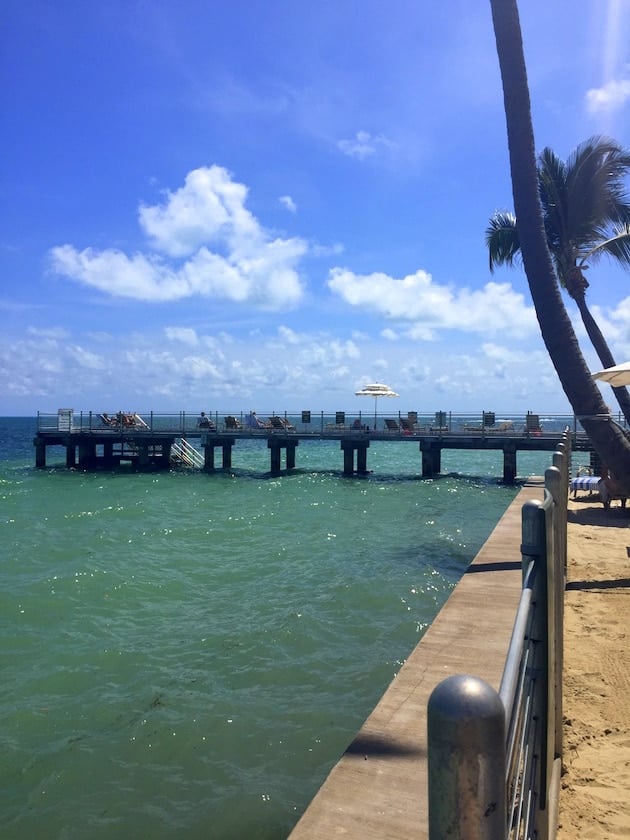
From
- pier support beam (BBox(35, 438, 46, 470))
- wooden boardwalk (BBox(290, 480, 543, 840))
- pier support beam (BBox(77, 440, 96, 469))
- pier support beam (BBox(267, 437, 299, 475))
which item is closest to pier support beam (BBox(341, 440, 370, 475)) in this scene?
pier support beam (BBox(267, 437, 299, 475))

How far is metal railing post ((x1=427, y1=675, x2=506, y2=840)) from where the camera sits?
1048mm

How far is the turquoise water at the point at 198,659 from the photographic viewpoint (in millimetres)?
5230

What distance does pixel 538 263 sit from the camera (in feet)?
30.8

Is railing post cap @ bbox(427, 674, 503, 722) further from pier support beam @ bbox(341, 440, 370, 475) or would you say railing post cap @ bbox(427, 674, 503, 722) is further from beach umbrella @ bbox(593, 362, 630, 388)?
pier support beam @ bbox(341, 440, 370, 475)

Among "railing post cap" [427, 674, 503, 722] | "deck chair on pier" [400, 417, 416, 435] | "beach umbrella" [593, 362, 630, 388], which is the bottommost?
"railing post cap" [427, 674, 503, 722]

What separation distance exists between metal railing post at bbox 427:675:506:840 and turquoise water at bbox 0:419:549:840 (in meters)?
4.22

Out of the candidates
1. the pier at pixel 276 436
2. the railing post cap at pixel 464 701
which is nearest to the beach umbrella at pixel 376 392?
the pier at pixel 276 436

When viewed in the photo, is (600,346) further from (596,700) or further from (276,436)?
(276,436)

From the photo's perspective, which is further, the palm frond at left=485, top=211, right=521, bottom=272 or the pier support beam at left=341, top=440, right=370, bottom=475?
the pier support beam at left=341, top=440, right=370, bottom=475

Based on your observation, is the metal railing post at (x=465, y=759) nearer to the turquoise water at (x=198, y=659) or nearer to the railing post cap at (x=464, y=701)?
the railing post cap at (x=464, y=701)

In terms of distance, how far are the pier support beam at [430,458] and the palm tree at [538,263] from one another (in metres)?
21.3

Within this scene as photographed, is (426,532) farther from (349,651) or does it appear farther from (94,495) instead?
(94,495)

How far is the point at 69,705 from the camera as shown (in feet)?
22.6

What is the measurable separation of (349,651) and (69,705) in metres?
3.06
